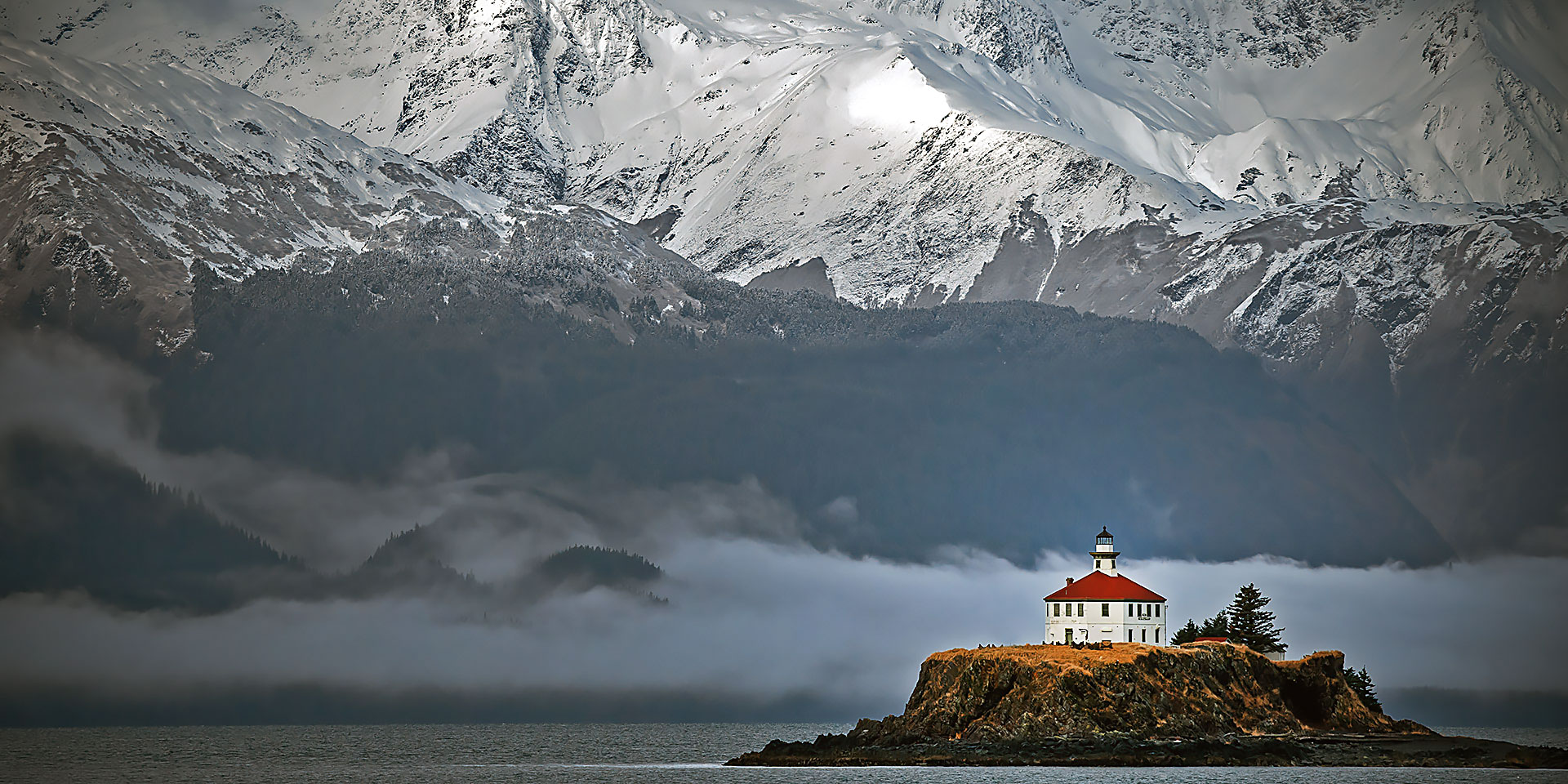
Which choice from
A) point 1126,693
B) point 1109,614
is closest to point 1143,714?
point 1126,693

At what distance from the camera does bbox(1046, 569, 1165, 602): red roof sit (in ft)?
641

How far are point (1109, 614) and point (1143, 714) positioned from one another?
1497 centimetres

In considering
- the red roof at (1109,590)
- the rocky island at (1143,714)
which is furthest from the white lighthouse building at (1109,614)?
the rocky island at (1143,714)

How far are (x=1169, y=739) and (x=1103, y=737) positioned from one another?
17.7 ft

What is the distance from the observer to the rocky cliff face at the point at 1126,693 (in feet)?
597

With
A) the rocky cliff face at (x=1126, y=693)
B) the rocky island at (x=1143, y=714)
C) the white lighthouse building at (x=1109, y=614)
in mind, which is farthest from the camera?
the white lighthouse building at (x=1109, y=614)

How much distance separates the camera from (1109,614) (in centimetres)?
19525

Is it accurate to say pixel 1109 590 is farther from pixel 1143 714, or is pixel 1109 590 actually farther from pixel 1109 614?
pixel 1143 714

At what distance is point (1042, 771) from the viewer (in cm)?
17812

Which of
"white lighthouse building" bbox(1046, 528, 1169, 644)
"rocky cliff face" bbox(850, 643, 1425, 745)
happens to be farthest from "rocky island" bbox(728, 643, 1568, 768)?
"white lighthouse building" bbox(1046, 528, 1169, 644)

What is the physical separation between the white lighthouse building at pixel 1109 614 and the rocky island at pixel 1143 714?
15.4 feet

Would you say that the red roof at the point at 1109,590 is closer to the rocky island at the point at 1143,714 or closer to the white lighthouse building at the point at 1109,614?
the white lighthouse building at the point at 1109,614

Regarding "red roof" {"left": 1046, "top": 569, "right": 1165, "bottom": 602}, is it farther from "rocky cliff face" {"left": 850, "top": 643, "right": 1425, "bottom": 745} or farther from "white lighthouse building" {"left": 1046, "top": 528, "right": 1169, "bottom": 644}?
"rocky cliff face" {"left": 850, "top": 643, "right": 1425, "bottom": 745}

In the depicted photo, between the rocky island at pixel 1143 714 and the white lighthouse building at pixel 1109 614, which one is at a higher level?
the white lighthouse building at pixel 1109 614
